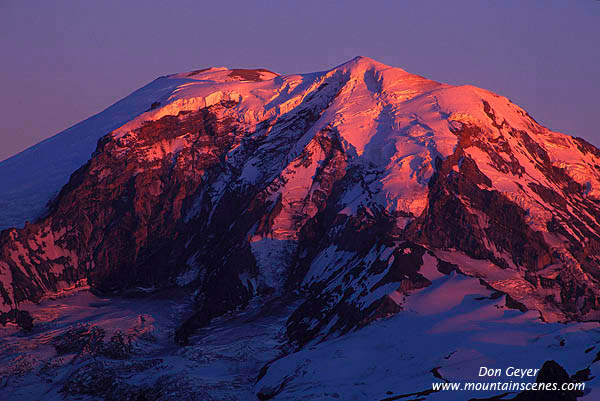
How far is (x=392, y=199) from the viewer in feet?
640

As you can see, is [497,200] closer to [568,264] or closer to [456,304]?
[568,264]

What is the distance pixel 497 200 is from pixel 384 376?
196ft

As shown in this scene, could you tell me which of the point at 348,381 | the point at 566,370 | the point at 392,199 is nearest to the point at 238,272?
Result: the point at 392,199

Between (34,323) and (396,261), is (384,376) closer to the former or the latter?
(396,261)

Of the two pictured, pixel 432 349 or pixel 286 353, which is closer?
pixel 432 349

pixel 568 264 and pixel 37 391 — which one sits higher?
pixel 37 391

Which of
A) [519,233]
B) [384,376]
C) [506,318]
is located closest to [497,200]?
[519,233]

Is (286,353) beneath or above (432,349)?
above

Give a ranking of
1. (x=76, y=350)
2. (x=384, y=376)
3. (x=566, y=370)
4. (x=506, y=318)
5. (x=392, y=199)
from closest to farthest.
Result: (x=566, y=370)
(x=384, y=376)
(x=506, y=318)
(x=76, y=350)
(x=392, y=199)

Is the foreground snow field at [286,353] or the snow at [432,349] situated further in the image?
the foreground snow field at [286,353]

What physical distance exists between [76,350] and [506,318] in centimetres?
7463

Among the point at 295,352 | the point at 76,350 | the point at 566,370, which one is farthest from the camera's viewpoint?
the point at 76,350

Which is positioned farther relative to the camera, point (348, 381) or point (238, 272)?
point (238, 272)

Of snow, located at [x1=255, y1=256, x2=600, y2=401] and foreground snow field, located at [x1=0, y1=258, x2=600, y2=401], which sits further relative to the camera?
foreground snow field, located at [x1=0, y1=258, x2=600, y2=401]
